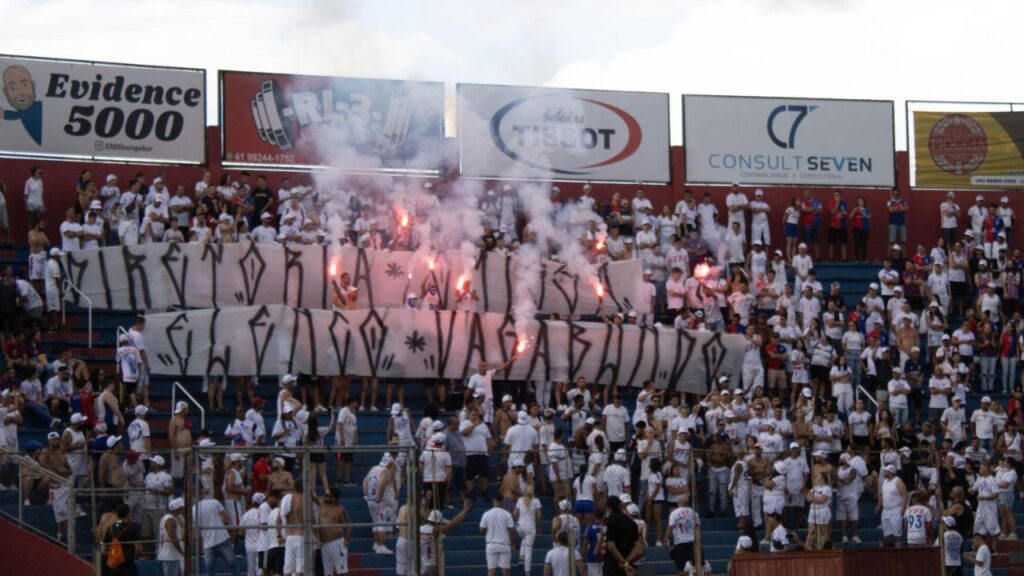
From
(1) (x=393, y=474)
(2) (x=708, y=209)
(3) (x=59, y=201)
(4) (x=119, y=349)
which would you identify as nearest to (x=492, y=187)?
(2) (x=708, y=209)

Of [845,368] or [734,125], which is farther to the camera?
[734,125]

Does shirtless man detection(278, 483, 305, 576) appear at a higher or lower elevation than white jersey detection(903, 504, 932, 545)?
higher

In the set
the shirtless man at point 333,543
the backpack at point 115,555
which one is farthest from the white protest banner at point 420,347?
the shirtless man at point 333,543

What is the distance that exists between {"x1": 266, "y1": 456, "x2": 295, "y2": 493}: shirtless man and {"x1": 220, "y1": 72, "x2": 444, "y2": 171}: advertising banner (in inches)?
577

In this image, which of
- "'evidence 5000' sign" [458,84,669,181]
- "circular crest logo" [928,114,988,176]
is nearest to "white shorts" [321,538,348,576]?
"'evidence 5000' sign" [458,84,669,181]

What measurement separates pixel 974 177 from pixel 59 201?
21137mm

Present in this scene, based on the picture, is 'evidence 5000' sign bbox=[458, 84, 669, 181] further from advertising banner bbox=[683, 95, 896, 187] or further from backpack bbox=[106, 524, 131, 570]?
backpack bbox=[106, 524, 131, 570]

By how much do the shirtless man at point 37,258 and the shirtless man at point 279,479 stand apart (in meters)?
10.5

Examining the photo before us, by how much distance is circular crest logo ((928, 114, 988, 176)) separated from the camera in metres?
41.6

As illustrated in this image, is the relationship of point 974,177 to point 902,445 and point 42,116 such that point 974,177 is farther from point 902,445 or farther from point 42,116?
point 42,116

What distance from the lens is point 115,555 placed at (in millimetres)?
20922

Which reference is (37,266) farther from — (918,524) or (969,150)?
(969,150)

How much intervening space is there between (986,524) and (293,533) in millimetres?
12200

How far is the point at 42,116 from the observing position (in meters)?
35.4
